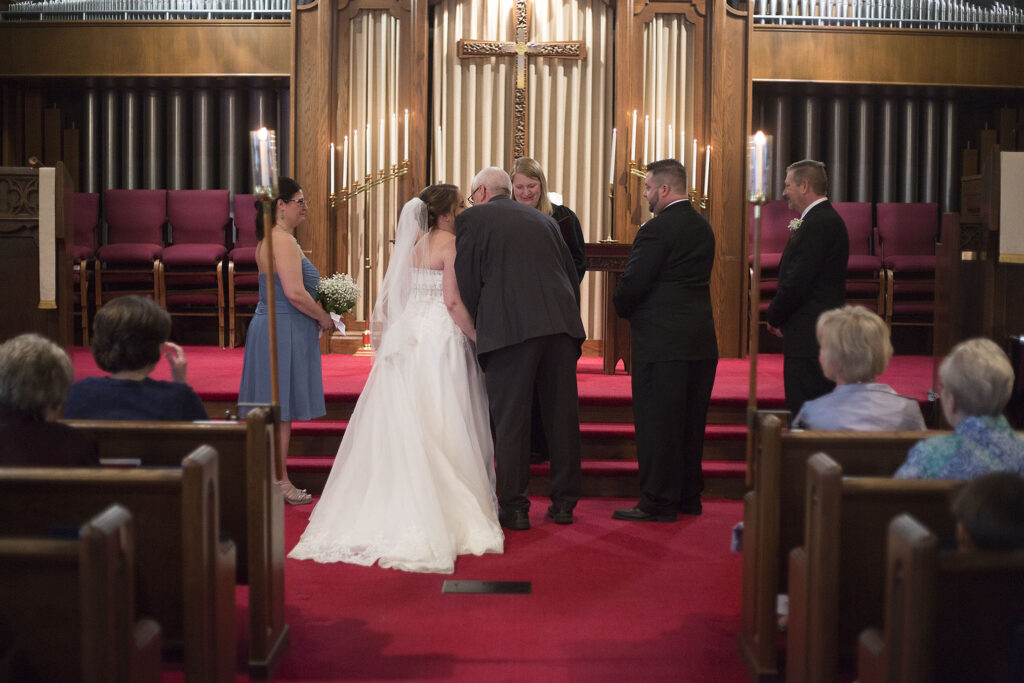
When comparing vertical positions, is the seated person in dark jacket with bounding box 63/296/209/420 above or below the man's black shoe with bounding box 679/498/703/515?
above

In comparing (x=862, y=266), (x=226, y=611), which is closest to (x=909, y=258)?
(x=862, y=266)

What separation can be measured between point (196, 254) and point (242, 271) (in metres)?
0.46

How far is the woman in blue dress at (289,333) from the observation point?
4.58 metres

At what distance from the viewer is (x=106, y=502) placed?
7.52 ft

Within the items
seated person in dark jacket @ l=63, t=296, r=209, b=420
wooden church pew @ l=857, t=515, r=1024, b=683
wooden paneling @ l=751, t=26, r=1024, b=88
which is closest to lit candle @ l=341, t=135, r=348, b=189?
wooden paneling @ l=751, t=26, r=1024, b=88

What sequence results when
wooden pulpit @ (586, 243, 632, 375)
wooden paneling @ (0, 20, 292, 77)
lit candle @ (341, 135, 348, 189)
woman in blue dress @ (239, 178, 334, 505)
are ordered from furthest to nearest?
wooden paneling @ (0, 20, 292, 77)
lit candle @ (341, 135, 348, 189)
wooden pulpit @ (586, 243, 632, 375)
woman in blue dress @ (239, 178, 334, 505)

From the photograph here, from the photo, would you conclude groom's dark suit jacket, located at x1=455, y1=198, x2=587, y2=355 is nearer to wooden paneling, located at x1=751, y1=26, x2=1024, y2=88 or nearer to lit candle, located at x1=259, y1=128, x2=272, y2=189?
lit candle, located at x1=259, y1=128, x2=272, y2=189

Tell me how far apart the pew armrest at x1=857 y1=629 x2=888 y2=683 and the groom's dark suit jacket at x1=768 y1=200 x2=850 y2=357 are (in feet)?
8.20

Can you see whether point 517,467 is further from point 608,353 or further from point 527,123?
point 527,123

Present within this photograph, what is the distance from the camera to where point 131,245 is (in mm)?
8602

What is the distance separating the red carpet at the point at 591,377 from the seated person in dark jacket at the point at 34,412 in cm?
317

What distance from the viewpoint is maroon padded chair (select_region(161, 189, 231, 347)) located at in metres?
8.55

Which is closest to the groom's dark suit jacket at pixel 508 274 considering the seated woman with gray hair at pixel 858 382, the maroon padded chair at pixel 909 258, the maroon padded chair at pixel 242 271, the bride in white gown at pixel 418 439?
the bride in white gown at pixel 418 439

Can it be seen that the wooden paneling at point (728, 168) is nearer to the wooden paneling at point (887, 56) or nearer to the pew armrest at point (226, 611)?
the wooden paneling at point (887, 56)
